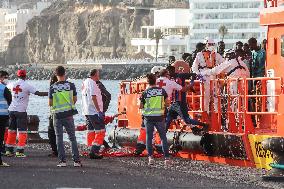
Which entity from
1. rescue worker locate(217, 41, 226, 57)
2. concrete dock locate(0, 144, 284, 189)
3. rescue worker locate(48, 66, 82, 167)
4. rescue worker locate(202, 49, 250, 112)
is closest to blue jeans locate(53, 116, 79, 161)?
rescue worker locate(48, 66, 82, 167)

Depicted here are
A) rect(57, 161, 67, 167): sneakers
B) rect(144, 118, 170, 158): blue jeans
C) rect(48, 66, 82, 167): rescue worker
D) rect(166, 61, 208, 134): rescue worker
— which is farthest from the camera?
rect(166, 61, 208, 134): rescue worker

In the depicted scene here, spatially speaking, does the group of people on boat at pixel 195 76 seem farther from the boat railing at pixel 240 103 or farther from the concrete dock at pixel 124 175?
the concrete dock at pixel 124 175

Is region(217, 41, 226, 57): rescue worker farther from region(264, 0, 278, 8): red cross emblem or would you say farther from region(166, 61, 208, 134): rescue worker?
region(264, 0, 278, 8): red cross emblem

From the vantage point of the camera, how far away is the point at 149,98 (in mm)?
20250

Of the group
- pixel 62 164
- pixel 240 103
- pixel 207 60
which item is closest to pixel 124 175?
pixel 62 164

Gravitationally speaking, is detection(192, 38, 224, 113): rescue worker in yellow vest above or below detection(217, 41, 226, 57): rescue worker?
below

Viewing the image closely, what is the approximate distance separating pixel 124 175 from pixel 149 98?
8.46 ft

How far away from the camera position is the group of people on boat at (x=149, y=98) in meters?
19.8

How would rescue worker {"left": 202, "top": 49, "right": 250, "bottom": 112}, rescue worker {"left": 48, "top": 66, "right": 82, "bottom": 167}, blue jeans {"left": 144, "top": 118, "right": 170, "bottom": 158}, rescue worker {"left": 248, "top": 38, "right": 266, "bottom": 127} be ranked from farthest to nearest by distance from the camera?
rescue worker {"left": 248, "top": 38, "right": 266, "bottom": 127}
rescue worker {"left": 202, "top": 49, "right": 250, "bottom": 112}
blue jeans {"left": 144, "top": 118, "right": 170, "bottom": 158}
rescue worker {"left": 48, "top": 66, "right": 82, "bottom": 167}

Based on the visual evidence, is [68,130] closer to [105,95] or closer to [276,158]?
[105,95]

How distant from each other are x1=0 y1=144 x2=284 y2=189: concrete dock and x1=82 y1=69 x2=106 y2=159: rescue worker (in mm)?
403

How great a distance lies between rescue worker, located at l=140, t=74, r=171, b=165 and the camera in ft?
66.3

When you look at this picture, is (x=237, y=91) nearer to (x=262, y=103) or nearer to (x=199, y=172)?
(x=262, y=103)

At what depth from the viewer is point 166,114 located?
22.4 metres
